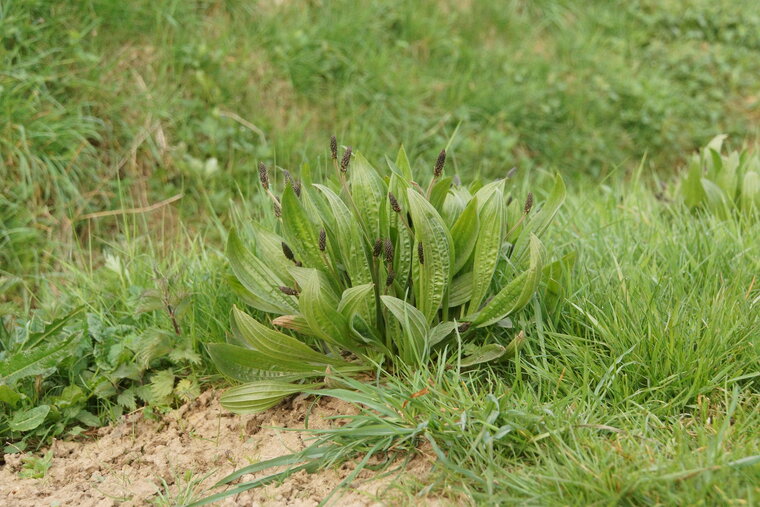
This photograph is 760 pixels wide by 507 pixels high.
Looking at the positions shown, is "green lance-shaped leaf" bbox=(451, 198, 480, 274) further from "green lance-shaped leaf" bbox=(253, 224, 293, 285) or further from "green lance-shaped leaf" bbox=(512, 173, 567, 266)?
"green lance-shaped leaf" bbox=(253, 224, 293, 285)

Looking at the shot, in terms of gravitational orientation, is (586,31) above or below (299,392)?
above

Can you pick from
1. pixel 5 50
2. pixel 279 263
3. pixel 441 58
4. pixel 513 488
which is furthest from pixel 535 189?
pixel 5 50

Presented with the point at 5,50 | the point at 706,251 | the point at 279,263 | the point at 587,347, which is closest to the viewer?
the point at 587,347

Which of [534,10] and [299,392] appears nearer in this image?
[299,392]

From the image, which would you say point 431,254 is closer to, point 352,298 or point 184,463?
point 352,298

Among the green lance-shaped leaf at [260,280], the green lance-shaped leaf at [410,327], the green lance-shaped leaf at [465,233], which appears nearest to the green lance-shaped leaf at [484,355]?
the green lance-shaped leaf at [410,327]

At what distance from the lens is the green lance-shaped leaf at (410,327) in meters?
2.18

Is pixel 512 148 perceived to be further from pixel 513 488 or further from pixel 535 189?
pixel 513 488

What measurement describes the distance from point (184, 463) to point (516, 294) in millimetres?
1172

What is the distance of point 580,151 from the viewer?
5.12m

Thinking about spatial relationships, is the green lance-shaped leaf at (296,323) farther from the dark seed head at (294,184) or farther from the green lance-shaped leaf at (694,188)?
the green lance-shaped leaf at (694,188)

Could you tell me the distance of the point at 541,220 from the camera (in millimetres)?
2615

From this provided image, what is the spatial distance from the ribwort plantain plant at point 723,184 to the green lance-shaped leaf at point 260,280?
2.05 metres

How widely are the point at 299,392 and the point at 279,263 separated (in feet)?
1.47
